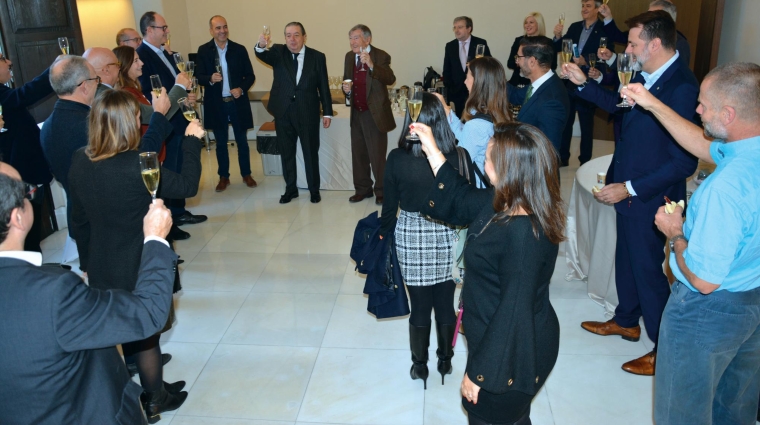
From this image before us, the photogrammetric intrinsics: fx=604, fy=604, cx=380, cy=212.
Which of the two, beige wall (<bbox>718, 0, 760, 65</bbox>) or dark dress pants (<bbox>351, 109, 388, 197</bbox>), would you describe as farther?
dark dress pants (<bbox>351, 109, 388, 197</bbox>)

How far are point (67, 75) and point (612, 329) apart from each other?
3552mm

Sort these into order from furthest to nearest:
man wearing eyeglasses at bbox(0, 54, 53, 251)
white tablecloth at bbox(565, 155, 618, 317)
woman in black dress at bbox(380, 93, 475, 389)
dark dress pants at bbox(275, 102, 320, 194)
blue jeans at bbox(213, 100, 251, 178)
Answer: blue jeans at bbox(213, 100, 251, 178)
dark dress pants at bbox(275, 102, 320, 194)
man wearing eyeglasses at bbox(0, 54, 53, 251)
white tablecloth at bbox(565, 155, 618, 317)
woman in black dress at bbox(380, 93, 475, 389)

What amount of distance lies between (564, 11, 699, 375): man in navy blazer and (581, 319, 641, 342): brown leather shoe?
16 cm

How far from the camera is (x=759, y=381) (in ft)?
7.61

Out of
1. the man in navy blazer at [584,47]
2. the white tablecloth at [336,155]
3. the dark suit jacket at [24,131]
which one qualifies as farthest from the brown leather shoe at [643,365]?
the dark suit jacket at [24,131]

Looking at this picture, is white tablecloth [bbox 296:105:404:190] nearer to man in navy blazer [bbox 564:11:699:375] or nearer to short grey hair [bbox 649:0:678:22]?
short grey hair [bbox 649:0:678:22]

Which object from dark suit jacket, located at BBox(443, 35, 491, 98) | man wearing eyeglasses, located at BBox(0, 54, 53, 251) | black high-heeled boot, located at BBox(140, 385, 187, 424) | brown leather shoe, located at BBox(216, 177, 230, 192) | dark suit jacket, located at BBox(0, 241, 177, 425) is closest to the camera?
dark suit jacket, located at BBox(0, 241, 177, 425)

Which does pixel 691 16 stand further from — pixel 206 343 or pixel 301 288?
pixel 206 343

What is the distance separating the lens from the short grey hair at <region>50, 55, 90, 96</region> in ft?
11.2

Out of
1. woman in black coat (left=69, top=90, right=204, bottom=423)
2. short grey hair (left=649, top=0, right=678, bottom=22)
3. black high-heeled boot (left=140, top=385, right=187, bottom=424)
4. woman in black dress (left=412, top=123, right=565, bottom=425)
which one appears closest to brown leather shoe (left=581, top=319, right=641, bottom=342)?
woman in black dress (left=412, top=123, right=565, bottom=425)

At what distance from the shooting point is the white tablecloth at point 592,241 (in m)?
3.87

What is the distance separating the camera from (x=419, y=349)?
3275 millimetres

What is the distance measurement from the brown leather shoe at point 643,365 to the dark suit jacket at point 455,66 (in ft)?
15.3

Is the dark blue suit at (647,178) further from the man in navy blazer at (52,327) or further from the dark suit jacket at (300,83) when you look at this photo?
the dark suit jacket at (300,83)
